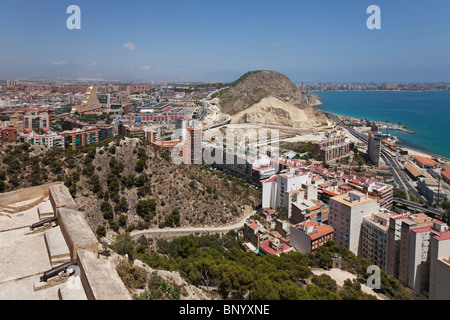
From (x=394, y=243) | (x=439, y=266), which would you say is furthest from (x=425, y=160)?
(x=439, y=266)

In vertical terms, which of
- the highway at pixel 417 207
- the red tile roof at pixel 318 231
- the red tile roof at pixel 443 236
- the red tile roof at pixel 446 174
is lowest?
the highway at pixel 417 207

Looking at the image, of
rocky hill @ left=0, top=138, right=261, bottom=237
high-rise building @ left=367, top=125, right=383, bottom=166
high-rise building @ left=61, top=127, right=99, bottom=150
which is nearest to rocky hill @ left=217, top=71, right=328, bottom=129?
high-rise building @ left=367, top=125, right=383, bottom=166

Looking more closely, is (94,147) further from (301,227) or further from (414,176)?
(414,176)

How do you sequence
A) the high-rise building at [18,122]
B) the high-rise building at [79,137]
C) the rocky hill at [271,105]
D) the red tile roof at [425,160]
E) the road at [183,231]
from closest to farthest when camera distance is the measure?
the road at [183,231] < the high-rise building at [79,137] < the red tile roof at [425,160] < the high-rise building at [18,122] < the rocky hill at [271,105]

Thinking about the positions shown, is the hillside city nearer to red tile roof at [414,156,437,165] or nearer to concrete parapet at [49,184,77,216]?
concrete parapet at [49,184,77,216]

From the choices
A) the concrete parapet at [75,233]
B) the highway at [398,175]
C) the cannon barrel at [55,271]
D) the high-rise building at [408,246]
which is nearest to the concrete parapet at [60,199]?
the concrete parapet at [75,233]

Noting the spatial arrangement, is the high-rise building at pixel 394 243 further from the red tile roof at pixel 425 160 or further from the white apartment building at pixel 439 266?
the red tile roof at pixel 425 160

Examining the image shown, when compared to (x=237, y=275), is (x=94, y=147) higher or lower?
higher
